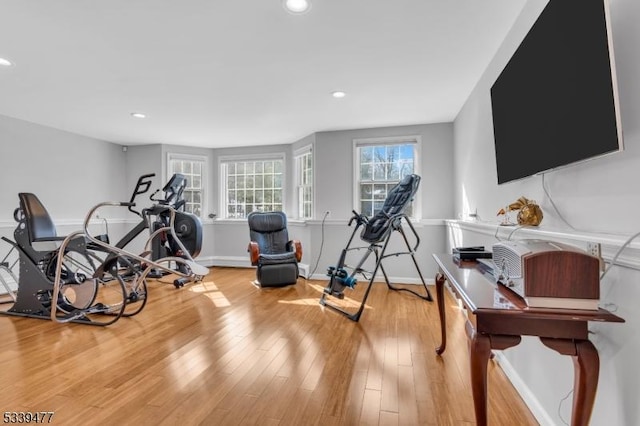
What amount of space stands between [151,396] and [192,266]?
127 centimetres

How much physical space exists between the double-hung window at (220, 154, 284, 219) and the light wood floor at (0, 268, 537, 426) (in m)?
2.95

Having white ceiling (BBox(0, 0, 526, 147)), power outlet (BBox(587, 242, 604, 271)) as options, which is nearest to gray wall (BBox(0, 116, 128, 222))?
white ceiling (BBox(0, 0, 526, 147))

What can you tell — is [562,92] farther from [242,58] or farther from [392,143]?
[392,143]

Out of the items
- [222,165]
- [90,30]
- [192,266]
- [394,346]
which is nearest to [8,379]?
[192,266]

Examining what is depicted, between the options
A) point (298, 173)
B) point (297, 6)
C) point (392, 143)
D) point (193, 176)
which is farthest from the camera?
point (193, 176)

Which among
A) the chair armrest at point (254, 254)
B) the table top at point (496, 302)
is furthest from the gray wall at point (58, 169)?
the table top at point (496, 302)

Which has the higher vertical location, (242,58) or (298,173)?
(242,58)

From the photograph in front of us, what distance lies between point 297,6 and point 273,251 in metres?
3.48

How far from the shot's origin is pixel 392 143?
474 cm

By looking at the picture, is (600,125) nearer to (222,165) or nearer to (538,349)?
(538,349)

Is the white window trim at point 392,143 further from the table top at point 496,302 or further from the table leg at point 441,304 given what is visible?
the table top at point 496,302

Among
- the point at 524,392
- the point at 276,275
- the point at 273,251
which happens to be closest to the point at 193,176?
the point at 273,251

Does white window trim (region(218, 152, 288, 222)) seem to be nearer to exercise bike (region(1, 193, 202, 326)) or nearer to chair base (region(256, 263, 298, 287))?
chair base (region(256, 263, 298, 287))

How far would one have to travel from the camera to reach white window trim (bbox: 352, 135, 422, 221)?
464cm
